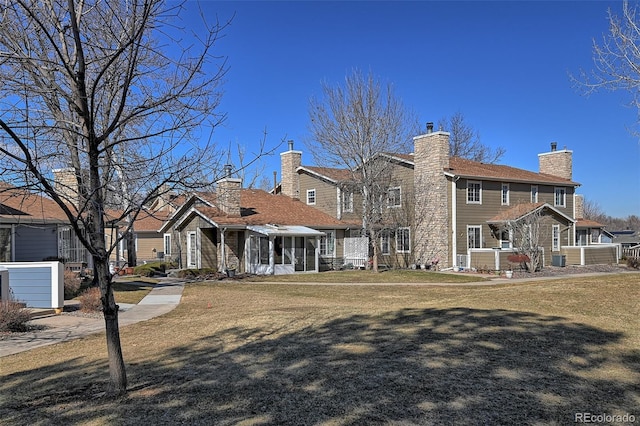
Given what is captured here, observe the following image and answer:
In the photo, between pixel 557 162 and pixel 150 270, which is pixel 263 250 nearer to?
pixel 150 270

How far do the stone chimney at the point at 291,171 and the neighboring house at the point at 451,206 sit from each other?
5.05 ft

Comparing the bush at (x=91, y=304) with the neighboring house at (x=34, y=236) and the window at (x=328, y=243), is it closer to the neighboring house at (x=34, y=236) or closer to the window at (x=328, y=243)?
the neighboring house at (x=34, y=236)

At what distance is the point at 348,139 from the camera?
26.5 metres

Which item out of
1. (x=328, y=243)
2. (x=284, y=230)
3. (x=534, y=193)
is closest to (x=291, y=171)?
(x=328, y=243)

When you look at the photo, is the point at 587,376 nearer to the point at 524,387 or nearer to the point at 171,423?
the point at 524,387

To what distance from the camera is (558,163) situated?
33594 millimetres

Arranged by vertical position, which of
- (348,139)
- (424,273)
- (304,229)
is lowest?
(424,273)

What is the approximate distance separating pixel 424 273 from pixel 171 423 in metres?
20.8

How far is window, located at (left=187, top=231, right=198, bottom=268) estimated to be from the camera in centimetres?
2606

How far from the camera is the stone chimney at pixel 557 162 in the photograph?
33.2 meters

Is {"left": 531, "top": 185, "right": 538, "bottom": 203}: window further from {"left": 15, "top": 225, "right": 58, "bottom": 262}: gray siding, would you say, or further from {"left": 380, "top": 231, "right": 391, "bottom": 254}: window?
{"left": 15, "top": 225, "right": 58, "bottom": 262}: gray siding

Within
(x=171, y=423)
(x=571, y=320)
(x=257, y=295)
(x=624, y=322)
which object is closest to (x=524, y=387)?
(x=171, y=423)

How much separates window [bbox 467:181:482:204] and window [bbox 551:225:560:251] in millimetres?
4928

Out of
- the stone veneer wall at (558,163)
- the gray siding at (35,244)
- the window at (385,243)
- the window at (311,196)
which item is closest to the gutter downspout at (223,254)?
the gray siding at (35,244)
